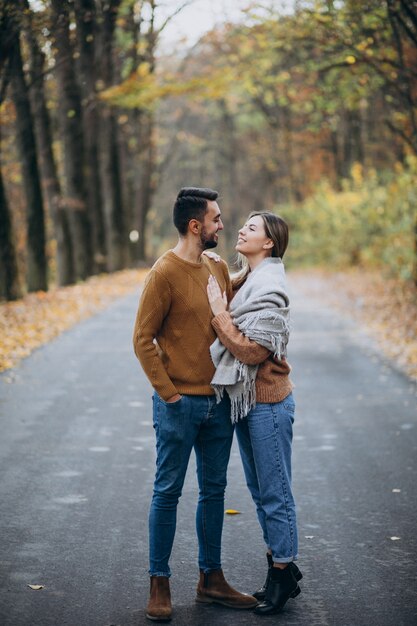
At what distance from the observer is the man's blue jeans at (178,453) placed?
4.54m

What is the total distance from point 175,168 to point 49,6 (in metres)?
52.6

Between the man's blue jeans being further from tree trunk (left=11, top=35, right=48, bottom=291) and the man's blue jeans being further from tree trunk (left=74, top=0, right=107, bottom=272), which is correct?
tree trunk (left=11, top=35, right=48, bottom=291)

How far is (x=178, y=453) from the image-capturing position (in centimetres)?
456

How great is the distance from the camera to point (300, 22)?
65.2ft

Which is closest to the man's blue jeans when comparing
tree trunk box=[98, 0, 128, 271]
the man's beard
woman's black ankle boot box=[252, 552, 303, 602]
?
woman's black ankle boot box=[252, 552, 303, 602]

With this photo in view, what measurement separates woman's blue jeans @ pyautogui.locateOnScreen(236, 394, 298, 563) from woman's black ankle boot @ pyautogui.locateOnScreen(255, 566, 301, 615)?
7cm

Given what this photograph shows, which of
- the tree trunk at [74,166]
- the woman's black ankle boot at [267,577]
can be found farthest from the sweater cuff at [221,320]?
the tree trunk at [74,166]

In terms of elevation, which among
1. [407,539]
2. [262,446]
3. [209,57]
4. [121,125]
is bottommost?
[407,539]

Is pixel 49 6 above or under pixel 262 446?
above

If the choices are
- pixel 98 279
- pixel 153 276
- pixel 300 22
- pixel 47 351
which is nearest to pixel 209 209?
pixel 153 276

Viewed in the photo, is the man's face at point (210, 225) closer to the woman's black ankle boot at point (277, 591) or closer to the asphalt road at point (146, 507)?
the woman's black ankle boot at point (277, 591)

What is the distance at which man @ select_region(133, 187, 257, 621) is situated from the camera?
14.8ft

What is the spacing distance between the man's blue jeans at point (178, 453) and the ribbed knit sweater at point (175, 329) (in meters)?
0.10

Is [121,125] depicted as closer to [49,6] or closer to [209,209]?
[49,6]
